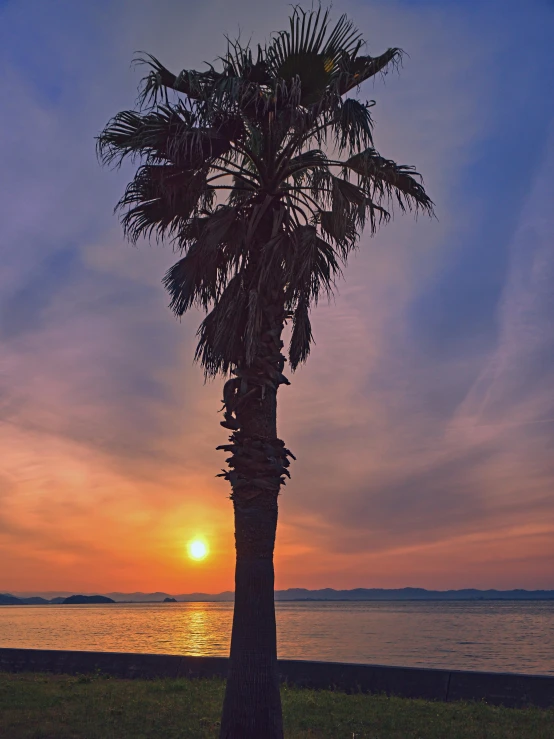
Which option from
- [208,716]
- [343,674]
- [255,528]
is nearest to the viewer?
[255,528]

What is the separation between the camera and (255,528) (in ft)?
30.8

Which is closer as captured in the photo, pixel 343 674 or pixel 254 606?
pixel 254 606

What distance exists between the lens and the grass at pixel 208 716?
10367 millimetres

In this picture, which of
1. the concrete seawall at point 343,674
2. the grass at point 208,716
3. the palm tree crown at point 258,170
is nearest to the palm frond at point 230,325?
the palm tree crown at point 258,170

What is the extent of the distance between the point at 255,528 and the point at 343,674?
22.6ft

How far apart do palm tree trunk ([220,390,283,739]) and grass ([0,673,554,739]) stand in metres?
1.84

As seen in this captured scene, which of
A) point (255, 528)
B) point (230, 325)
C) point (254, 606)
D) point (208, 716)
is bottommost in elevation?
point (208, 716)

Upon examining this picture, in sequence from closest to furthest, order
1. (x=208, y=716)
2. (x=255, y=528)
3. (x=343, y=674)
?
1. (x=255, y=528)
2. (x=208, y=716)
3. (x=343, y=674)

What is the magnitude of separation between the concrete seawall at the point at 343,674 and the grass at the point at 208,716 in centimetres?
58

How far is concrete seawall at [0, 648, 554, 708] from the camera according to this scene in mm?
12766

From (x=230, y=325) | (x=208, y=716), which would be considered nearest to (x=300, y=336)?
(x=230, y=325)

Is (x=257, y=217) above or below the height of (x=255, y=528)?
above

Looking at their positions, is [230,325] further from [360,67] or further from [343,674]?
[343,674]

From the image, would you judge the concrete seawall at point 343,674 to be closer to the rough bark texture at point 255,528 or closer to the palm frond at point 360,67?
the rough bark texture at point 255,528
